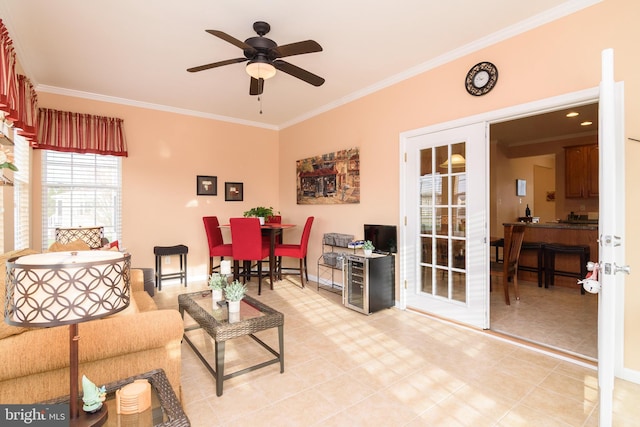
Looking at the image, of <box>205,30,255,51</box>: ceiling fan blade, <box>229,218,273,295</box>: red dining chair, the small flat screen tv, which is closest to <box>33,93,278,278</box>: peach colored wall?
<box>229,218,273,295</box>: red dining chair

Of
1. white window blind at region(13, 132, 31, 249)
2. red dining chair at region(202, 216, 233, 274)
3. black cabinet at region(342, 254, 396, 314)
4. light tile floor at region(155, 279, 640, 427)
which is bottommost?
light tile floor at region(155, 279, 640, 427)

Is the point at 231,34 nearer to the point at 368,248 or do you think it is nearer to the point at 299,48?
the point at 299,48

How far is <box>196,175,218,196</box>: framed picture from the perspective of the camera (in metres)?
5.37

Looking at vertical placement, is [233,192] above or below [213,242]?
above

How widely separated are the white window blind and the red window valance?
0.24 meters

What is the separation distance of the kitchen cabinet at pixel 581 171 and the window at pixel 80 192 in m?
8.48

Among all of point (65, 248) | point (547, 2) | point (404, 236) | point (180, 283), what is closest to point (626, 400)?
point (404, 236)

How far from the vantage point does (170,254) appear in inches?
190

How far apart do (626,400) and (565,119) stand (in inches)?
187

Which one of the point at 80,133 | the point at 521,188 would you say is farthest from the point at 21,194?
the point at 521,188

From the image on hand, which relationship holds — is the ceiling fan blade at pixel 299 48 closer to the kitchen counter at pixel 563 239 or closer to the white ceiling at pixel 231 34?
the white ceiling at pixel 231 34

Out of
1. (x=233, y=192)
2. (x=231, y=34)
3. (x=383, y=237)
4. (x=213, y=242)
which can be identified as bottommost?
(x=213, y=242)

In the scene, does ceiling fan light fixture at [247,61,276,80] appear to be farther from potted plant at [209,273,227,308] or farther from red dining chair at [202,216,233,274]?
red dining chair at [202,216,233,274]

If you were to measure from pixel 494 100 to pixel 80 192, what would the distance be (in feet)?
17.5
